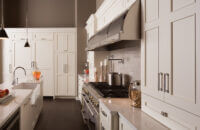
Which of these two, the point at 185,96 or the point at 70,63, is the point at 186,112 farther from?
the point at 70,63

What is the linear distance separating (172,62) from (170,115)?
36cm

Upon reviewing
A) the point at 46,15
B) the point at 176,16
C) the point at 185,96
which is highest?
the point at 46,15

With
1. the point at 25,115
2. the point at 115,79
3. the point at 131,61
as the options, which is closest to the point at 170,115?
the point at 131,61

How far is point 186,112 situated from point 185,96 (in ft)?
0.30

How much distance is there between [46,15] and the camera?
27.2 ft

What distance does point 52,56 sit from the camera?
7.61 m

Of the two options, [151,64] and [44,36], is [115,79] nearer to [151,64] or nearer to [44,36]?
[151,64]

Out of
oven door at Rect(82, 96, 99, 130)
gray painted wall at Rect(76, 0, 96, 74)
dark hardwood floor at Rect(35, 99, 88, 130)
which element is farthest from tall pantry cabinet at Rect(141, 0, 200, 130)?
gray painted wall at Rect(76, 0, 96, 74)

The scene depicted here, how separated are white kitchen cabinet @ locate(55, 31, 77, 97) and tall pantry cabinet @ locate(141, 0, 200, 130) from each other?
5790 mm

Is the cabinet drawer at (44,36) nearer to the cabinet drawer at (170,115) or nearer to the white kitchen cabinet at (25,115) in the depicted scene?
the white kitchen cabinet at (25,115)

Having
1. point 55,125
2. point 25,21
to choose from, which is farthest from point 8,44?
point 55,125

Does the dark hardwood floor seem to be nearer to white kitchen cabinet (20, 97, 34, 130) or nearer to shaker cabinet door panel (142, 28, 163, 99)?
white kitchen cabinet (20, 97, 34, 130)

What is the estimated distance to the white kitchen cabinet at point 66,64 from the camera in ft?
24.9

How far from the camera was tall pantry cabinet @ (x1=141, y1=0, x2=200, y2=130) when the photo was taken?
1227mm
